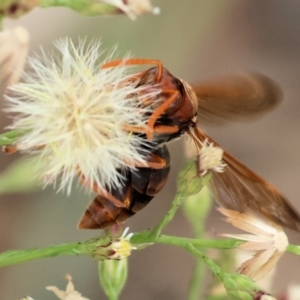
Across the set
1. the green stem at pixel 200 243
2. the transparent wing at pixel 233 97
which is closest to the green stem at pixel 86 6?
the transparent wing at pixel 233 97

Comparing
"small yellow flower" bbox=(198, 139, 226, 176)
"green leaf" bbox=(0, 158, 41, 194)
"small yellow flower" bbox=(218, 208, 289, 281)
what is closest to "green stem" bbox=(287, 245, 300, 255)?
"small yellow flower" bbox=(218, 208, 289, 281)

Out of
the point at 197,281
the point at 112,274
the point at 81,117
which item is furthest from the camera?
the point at 197,281

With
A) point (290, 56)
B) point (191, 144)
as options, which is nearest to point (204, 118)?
point (191, 144)

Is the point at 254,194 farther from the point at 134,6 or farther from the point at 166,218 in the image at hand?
the point at 134,6

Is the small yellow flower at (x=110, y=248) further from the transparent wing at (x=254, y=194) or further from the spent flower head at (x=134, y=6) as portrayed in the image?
the spent flower head at (x=134, y=6)

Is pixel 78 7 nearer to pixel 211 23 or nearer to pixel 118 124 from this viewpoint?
pixel 118 124

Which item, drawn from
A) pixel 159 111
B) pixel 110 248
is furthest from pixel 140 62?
pixel 110 248

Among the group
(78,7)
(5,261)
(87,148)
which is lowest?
(5,261)
